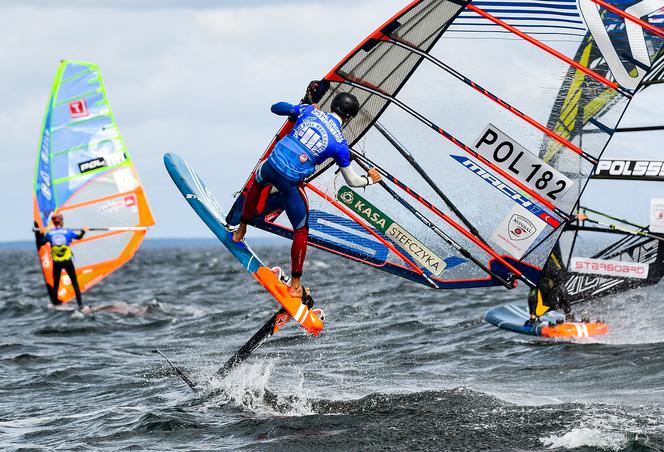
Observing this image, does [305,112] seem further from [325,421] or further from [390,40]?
[325,421]

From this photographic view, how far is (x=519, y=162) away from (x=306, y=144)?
1.81 m

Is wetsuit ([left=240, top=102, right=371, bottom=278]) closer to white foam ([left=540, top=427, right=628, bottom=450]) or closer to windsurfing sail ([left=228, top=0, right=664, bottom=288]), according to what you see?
windsurfing sail ([left=228, top=0, right=664, bottom=288])

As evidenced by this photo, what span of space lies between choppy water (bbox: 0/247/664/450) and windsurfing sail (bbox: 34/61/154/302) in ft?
13.6

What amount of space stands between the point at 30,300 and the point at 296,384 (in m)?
12.1

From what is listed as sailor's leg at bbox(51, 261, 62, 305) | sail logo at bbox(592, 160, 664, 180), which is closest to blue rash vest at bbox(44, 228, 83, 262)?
sailor's leg at bbox(51, 261, 62, 305)

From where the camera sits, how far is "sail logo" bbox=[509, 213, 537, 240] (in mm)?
7141

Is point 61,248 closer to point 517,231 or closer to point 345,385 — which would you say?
point 345,385

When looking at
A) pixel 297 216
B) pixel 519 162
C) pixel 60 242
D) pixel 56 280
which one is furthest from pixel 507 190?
pixel 56 280

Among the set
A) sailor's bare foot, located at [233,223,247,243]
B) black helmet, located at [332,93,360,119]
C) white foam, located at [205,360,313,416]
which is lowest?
white foam, located at [205,360,313,416]

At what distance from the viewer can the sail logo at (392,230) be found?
7340 millimetres

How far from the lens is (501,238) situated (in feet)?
23.8

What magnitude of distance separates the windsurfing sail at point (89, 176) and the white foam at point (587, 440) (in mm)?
12858

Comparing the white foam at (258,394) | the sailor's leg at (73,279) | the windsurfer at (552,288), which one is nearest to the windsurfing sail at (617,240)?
the windsurfer at (552,288)

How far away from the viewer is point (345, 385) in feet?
23.8
